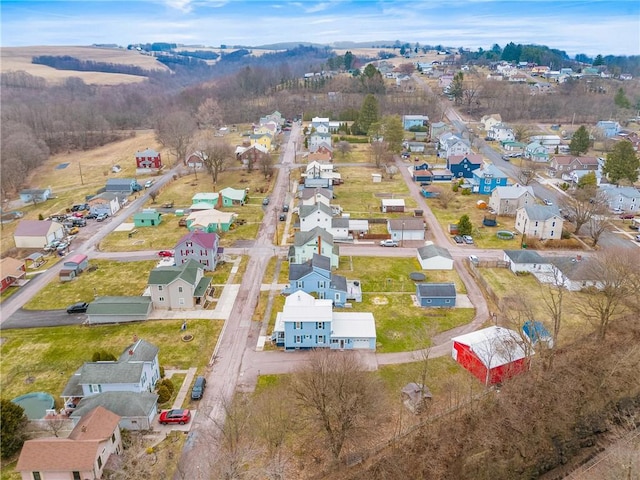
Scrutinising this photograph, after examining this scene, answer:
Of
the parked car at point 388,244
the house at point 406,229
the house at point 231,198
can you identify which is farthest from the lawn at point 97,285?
the house at point 406,229

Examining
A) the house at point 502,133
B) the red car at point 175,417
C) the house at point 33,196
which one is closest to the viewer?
the red car at point 175,417

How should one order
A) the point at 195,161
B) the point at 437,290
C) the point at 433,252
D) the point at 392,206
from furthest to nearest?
the point at 195,161, the point at 392,206, the point at 433,252, the point at 437,290

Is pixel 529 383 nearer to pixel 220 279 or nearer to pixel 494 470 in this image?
pixel 494 470

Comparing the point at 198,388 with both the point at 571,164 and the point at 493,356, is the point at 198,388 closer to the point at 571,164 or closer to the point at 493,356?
the point at 493,356

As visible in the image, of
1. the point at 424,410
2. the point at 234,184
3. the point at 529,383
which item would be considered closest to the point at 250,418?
the point at 424,410

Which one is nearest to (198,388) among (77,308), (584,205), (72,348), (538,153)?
(72,348)

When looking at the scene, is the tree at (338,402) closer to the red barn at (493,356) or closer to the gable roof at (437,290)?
the red barn at (493,356)
